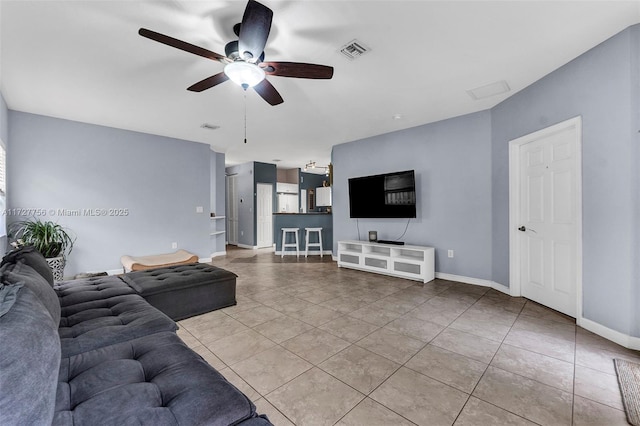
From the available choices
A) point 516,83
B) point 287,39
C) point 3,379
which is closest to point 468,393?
point 3,379

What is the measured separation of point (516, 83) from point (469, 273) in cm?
263

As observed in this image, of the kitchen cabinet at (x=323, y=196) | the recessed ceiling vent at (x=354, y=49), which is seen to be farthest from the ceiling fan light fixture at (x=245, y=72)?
the kitchen cabinet at (x=323, y=196)

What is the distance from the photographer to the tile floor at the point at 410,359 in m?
1.57

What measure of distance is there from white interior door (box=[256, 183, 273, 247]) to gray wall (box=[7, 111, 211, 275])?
94.9 inches

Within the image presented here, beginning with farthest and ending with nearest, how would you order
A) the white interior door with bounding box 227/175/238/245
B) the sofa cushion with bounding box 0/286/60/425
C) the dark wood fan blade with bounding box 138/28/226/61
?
the white interior door with bounding box 227/175/238/245, the dark wood fan blade with bounding box 138/28/226/61, the sofa cushion with bounding box 0/286/60/425

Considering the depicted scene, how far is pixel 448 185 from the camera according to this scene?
174 inches

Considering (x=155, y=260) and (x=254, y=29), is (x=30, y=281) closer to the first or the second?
(x=254, y=29)

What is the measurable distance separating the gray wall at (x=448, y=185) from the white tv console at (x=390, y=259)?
0.30m

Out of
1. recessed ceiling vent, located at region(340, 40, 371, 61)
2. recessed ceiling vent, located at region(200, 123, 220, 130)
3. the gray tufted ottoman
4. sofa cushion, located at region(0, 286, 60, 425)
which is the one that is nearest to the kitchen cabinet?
recessed ceiling vent, located at region(200, 123, 220, 130)

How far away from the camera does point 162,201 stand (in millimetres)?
5262

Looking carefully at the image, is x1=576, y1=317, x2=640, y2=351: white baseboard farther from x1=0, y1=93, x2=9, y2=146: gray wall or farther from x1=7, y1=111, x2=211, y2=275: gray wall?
x1=0, y1=93, x2=9, y2=146: gray wall

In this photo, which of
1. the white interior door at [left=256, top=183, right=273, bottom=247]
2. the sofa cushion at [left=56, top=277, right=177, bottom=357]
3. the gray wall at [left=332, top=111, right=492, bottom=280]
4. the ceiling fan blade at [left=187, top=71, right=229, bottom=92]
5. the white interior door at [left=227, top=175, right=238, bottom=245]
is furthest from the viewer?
the white interior door at [left=227, top=175, right=238, bottom=245]

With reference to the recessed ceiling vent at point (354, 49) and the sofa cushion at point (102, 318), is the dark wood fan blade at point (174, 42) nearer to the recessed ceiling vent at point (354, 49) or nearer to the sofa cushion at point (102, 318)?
the recessed ceiling vent at point (354, 49)

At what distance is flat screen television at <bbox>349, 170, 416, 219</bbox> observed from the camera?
4707 mm
